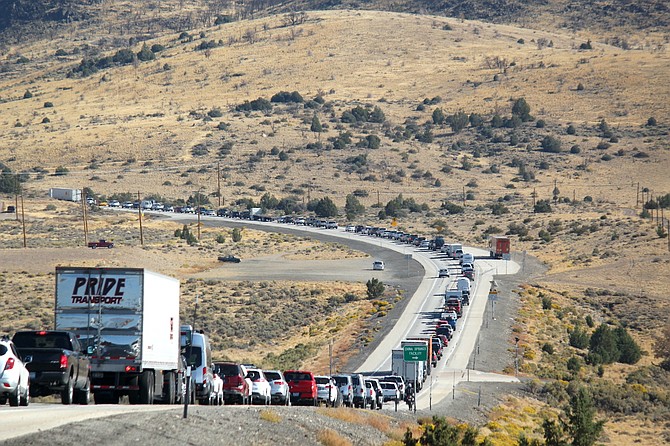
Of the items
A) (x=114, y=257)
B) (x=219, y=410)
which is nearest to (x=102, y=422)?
(x=219, y=410)

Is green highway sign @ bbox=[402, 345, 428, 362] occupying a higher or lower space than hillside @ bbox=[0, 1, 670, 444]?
lower

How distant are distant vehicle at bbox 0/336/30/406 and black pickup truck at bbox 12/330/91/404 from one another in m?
0.79

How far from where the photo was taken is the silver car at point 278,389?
3731 cm

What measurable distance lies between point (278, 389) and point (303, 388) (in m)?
1.74

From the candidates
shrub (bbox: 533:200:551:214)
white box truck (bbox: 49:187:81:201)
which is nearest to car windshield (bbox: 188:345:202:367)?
white box truck (bbox: 49:187:81:201)

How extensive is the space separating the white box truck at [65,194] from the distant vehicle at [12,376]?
112 metres

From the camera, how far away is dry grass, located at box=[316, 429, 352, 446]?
2684cm

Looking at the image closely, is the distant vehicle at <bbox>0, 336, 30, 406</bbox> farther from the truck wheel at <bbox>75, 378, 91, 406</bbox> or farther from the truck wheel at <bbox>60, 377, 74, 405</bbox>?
the truck wheel at <bbox>75, 378, 91, 406</bbox>

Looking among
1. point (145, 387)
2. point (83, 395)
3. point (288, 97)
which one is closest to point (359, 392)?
point (145, 387)

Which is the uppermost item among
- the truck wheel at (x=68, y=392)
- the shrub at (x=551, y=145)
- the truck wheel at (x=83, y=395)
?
the shrub at (x=551, y=145)

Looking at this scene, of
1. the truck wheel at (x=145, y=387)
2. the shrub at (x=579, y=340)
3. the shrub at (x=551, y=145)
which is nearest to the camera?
the truck wheel at (x=145, y=387)

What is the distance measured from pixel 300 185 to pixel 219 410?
128344mm

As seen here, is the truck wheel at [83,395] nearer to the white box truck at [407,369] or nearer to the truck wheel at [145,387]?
the truck wheel at [145,387]

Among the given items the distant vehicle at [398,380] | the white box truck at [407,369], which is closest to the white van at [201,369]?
the distant vehicle at [398,380]
